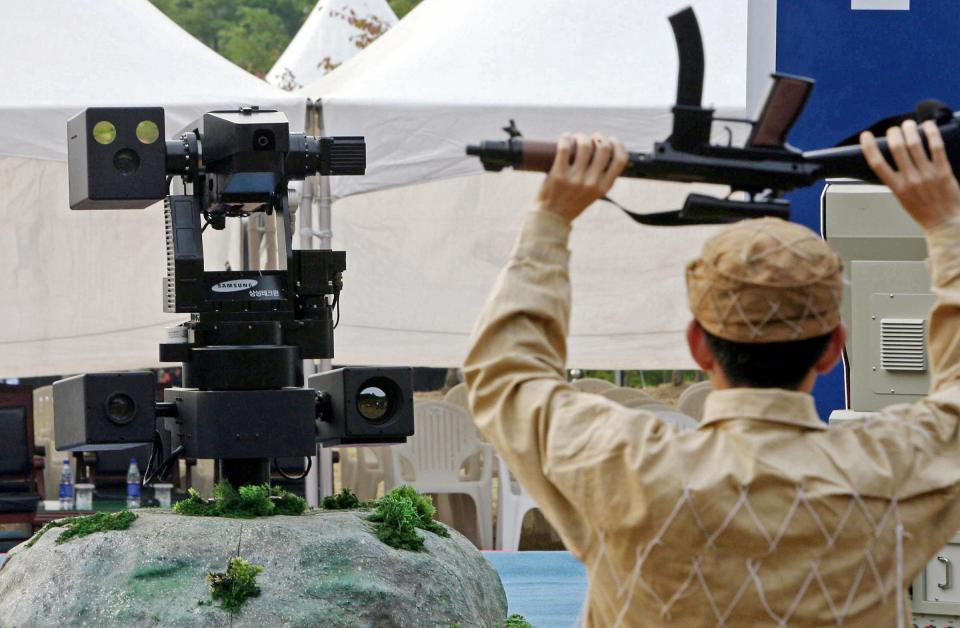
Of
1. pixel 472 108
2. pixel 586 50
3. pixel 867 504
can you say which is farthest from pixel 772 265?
pixel 586 50

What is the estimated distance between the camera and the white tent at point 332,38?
1923cm

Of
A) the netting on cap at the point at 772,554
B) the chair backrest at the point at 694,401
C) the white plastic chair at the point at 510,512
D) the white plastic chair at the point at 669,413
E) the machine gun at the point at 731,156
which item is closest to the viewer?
the netting on cap at the point at 772,554

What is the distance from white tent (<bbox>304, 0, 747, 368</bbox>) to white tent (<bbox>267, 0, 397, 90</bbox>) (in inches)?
355

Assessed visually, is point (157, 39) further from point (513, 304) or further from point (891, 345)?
point (513, 304)

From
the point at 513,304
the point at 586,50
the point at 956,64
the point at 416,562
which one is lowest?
the point at 416,562

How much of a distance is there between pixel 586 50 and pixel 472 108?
0.95m

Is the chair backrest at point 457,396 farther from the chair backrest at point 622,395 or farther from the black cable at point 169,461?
the black cable at point 169,461

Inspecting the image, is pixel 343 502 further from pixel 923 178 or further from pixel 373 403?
pixel 923 178

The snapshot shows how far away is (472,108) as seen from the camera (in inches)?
316

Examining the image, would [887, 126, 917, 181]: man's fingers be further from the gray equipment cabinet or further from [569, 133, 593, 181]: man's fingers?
the gray equipment cabinet

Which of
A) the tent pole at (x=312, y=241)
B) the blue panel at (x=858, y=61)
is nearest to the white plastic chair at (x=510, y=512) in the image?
the tent pole at (x=312, y=241)

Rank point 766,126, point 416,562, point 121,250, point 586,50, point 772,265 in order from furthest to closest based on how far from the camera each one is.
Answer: point 121,250 < point 586,50 < point 416,562 < point 766,126 < point 772,265

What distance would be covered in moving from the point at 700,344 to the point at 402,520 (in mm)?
2333

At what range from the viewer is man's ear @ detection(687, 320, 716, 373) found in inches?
72.3
